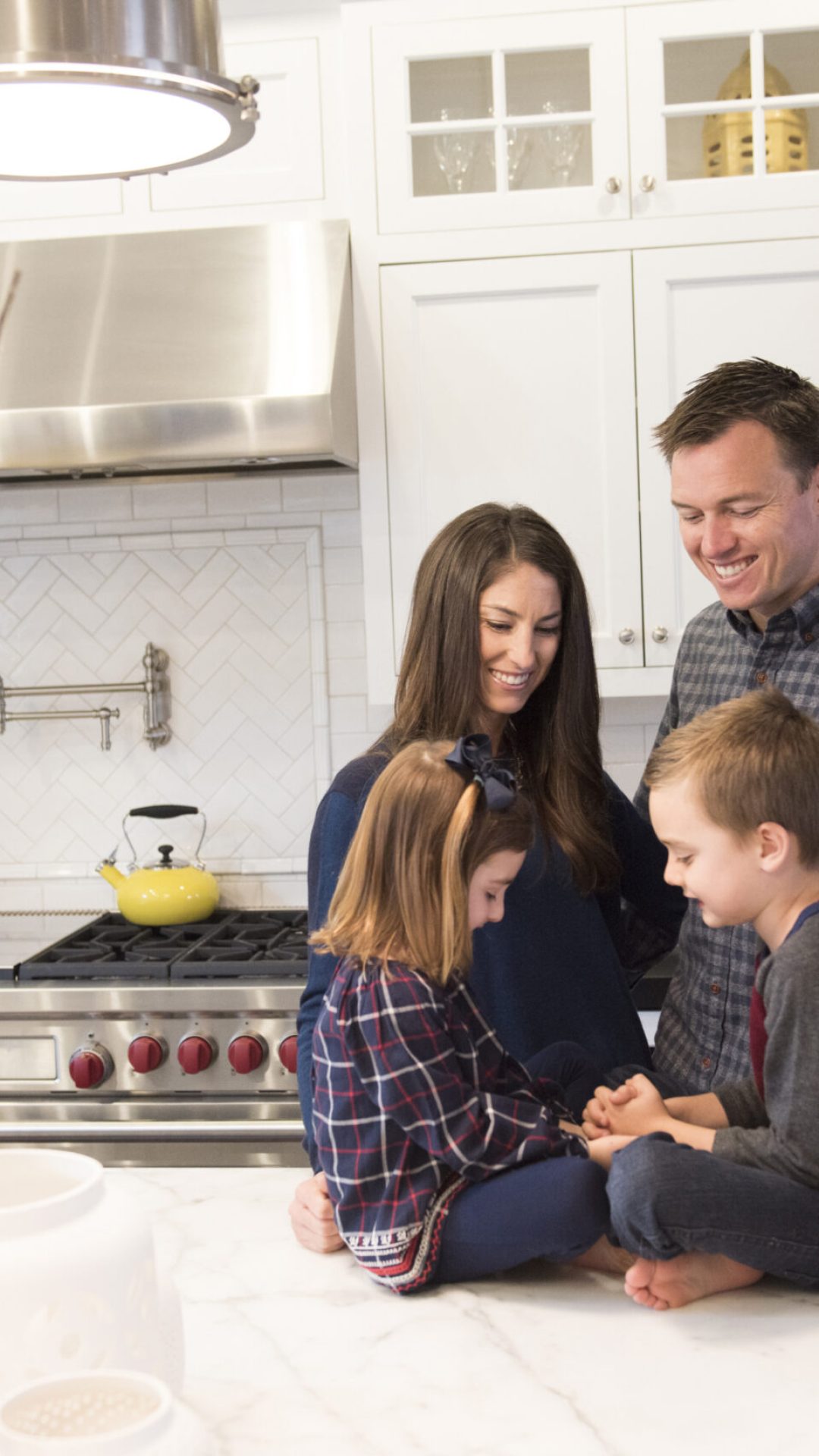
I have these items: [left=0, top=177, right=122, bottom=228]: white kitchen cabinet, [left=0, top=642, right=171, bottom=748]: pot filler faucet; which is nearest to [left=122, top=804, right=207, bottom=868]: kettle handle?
[left=0, top=642, right=171, bottom=748]: pot filler faucet

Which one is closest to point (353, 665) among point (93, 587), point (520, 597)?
point (93, 587)

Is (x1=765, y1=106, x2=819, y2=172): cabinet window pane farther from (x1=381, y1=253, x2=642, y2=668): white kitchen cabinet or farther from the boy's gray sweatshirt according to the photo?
the boy's gray sweatshirt

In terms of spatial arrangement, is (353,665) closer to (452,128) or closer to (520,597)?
(452,128)

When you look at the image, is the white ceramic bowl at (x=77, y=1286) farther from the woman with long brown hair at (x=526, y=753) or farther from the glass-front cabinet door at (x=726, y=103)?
the glass-front cabinet door at (x=726, y=103)

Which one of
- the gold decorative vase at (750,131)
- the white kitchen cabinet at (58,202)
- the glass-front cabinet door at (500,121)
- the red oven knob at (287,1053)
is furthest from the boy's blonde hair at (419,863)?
the white kitchen cabinet at (58,202)

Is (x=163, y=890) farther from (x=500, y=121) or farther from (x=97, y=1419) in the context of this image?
(x=97, y=1419)

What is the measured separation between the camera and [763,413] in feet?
5.43

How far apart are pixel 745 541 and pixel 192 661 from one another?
6.05 feet

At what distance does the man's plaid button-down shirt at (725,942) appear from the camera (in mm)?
1648

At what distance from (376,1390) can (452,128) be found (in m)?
2.33

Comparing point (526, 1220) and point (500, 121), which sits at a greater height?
point (500, 121)

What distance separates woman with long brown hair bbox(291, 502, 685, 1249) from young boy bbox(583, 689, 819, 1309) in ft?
0.77

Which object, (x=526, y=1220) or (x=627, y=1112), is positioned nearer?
(x=526, y=1220)

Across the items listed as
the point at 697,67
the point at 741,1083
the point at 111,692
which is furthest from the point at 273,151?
the point at 741,1083
